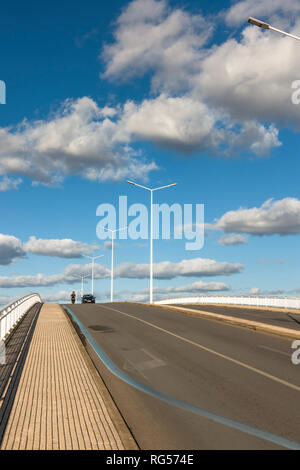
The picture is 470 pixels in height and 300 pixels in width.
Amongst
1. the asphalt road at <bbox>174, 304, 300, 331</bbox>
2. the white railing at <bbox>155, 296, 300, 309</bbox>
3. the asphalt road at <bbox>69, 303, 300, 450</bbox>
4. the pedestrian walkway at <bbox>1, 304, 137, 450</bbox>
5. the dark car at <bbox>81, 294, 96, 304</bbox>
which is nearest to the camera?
the pedestrian walkway at <bbox>1, 304, 137, 450</bbox>

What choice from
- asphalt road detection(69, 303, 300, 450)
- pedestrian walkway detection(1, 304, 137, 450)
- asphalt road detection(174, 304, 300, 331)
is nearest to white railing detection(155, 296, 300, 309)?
asphalt road detection(174, 304, 300, 331)

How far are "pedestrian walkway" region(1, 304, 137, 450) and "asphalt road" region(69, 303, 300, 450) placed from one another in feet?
1.30

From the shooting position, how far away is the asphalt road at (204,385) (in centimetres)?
683

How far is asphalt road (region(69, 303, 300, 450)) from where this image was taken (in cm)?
683

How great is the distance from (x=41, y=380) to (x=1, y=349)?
11.4 feet

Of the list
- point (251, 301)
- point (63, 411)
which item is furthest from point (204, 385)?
point (251, 301)

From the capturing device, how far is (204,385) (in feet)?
32.2

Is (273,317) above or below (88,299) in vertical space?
below

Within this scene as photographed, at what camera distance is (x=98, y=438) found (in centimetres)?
637

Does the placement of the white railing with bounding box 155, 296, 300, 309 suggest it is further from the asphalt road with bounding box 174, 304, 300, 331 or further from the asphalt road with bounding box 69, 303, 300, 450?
the asphalt road with bounding box 69, 303, 300, 450

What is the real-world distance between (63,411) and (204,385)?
3.48 metres

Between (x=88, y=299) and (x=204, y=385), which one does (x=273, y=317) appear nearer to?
(x=204, y=385)
